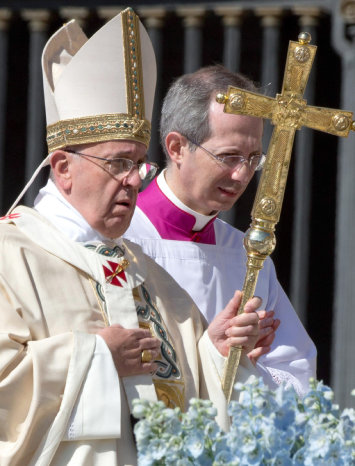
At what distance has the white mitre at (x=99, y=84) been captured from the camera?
→ 3.86m

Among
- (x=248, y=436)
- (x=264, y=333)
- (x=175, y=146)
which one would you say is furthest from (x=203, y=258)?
(x=248, y=436)

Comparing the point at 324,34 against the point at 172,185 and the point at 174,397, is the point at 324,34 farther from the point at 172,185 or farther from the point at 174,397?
the point at 174,397

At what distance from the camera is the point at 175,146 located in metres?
4.73

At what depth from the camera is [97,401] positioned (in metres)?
3.49

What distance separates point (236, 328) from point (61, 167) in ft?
2.02

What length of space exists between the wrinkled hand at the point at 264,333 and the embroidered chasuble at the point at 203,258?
1.82ft

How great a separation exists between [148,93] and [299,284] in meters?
2.71

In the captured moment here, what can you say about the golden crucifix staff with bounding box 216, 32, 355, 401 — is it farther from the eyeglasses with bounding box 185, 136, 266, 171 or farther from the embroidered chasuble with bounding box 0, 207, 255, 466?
the eyeglasses with bounding box 185, 136, 266, 171

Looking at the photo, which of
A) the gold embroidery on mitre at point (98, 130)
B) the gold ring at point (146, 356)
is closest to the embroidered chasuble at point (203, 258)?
the gold embroidery on mitre at point (98, 130)

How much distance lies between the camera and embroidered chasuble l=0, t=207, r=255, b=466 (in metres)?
3.46

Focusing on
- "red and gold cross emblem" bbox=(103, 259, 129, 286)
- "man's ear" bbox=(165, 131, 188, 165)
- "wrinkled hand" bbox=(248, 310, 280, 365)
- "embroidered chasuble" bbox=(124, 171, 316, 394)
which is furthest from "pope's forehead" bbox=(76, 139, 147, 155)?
"embroidered chasuble" bbox=(124, 171, 316, 394)

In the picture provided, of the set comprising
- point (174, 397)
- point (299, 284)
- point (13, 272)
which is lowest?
point (299, 284)

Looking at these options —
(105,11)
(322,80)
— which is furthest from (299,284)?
(105,11)

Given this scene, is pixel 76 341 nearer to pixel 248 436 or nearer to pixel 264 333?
pixel 264 333
